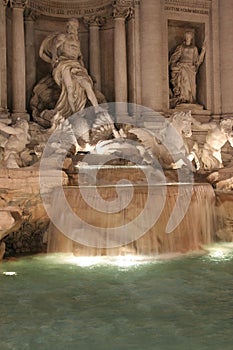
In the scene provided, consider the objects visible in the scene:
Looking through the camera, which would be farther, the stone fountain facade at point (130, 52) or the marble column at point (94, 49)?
the marble column at point (94, 49)

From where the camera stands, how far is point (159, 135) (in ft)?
36.1

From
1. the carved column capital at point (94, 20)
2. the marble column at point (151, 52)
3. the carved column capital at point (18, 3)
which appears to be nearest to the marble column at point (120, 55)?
the marble column at point (151, 52)

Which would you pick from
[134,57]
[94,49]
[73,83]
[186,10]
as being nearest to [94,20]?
[94,49]

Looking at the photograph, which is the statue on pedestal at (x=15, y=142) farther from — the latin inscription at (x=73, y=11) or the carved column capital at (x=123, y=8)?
the latin inscription at (x=73, y=11)

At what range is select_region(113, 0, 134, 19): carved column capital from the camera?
13.0 m

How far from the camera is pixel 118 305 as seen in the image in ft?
15.7

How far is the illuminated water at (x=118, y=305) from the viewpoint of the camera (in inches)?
154

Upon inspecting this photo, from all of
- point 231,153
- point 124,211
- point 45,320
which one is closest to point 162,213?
point 124,211

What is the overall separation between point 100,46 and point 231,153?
5052 mm

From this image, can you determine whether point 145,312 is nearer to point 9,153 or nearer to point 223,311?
point 223,311

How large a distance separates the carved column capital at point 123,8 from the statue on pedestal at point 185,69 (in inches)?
80.3

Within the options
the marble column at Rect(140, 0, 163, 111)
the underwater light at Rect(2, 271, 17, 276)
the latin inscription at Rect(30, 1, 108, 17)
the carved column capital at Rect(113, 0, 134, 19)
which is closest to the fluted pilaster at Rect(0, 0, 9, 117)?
the latin inscription at Rect(30, 1, 108, 17)

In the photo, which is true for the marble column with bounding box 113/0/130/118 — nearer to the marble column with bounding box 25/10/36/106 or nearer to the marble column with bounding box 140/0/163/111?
the marble column with bounding box 140/0/163/111

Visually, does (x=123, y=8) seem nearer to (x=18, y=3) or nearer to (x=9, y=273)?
(x=18, y=3)
